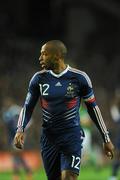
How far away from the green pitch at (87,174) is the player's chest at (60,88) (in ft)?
31.8

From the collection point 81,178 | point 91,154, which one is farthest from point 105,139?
point 91,154

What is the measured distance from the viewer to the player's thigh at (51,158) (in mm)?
10367

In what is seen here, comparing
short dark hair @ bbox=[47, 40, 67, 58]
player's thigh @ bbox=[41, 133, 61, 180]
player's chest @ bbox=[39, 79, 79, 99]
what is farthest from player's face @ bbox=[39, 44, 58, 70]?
player's thigh @ bbox=[41, 133, 61, 180]

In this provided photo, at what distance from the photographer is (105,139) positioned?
10367mm

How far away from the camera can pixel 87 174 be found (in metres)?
21.5

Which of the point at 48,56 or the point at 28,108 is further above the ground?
the point at 48,56

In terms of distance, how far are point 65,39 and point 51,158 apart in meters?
20.8

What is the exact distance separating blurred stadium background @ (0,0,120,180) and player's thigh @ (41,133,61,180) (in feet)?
49.5

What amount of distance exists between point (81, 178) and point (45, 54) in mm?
9927

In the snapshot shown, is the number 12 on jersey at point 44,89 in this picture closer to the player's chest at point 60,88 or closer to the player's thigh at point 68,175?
the player's chest at point 60,88

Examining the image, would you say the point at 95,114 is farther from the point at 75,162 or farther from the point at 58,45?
the point at 58,45

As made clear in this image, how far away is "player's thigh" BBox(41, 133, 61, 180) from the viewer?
10367 millimetres

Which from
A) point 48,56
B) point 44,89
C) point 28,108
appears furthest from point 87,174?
point 48,56

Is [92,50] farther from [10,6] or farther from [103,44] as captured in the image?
[10,6]
